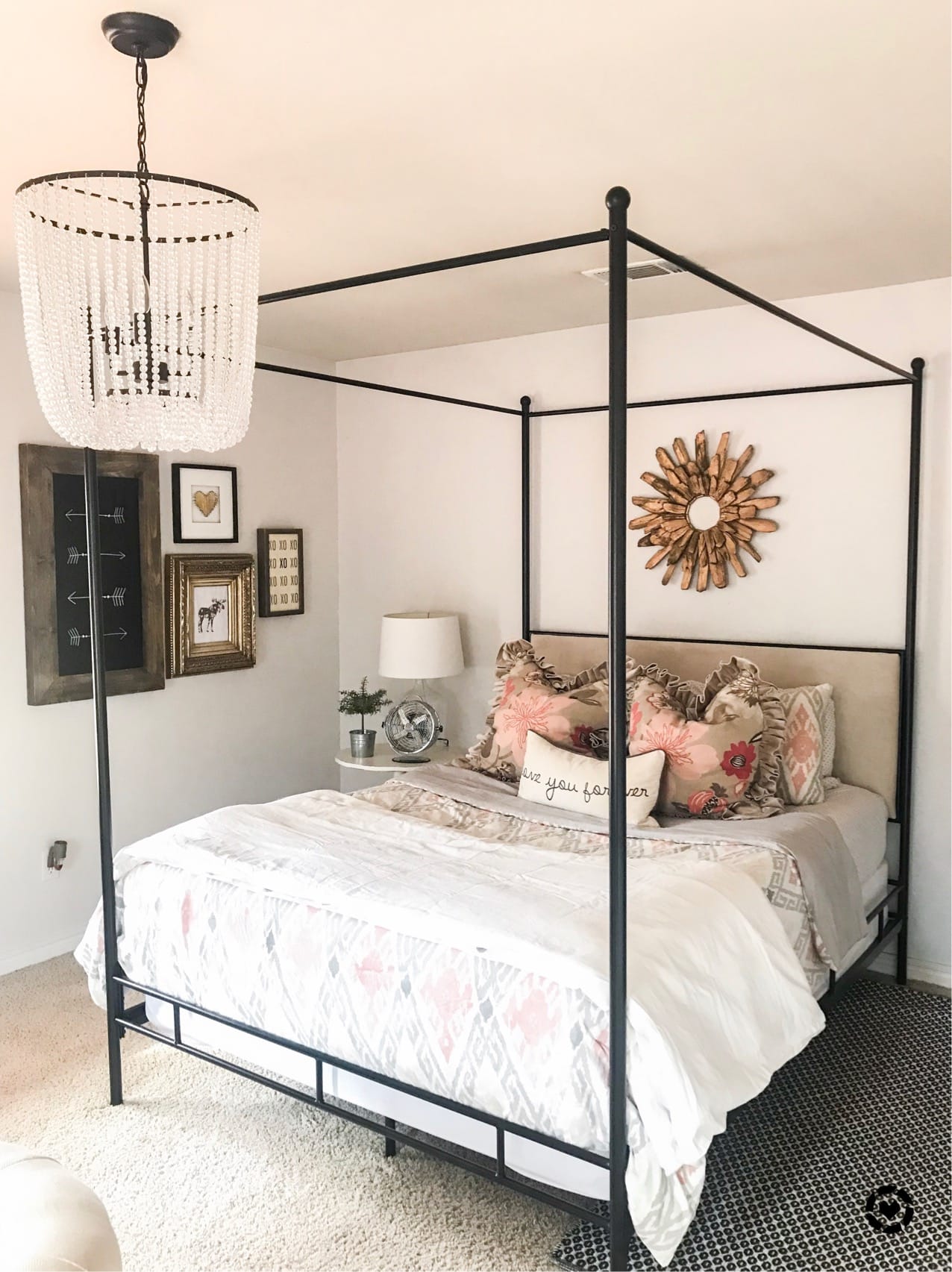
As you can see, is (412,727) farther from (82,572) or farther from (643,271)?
(643,271)

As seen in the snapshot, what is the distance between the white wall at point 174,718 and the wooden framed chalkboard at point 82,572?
6 centimetres

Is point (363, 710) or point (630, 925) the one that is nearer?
point (630, 925)

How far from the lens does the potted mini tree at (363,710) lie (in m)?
4.45

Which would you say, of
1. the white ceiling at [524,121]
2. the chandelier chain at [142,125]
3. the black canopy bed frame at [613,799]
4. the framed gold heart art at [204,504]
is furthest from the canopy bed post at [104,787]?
the framed gold heart art at [204,504]

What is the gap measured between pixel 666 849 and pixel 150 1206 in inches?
61.5

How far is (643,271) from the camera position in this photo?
3322 mm

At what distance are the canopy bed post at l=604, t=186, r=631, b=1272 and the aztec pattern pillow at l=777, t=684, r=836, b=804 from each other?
5.13ft

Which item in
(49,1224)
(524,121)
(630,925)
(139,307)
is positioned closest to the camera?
(49,1224)

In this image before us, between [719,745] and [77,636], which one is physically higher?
[77,636]

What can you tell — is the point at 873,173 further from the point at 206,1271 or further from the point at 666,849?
the point at 206,1271

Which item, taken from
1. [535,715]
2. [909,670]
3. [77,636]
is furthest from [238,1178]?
[909,670]

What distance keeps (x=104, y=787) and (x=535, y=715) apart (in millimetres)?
1486

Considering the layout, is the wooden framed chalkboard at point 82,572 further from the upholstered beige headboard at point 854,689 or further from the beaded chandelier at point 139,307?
the upholstered beige headboard at point 854,689

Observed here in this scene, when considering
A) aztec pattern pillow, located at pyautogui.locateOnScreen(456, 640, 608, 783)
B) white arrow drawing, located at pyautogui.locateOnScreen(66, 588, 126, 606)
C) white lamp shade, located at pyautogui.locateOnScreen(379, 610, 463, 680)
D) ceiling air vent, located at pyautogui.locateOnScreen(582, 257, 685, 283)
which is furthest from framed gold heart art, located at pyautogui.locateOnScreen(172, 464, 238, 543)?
ceiling air vent, located at pyautogui.locateOnScreen(582, 257, 685, 283)
